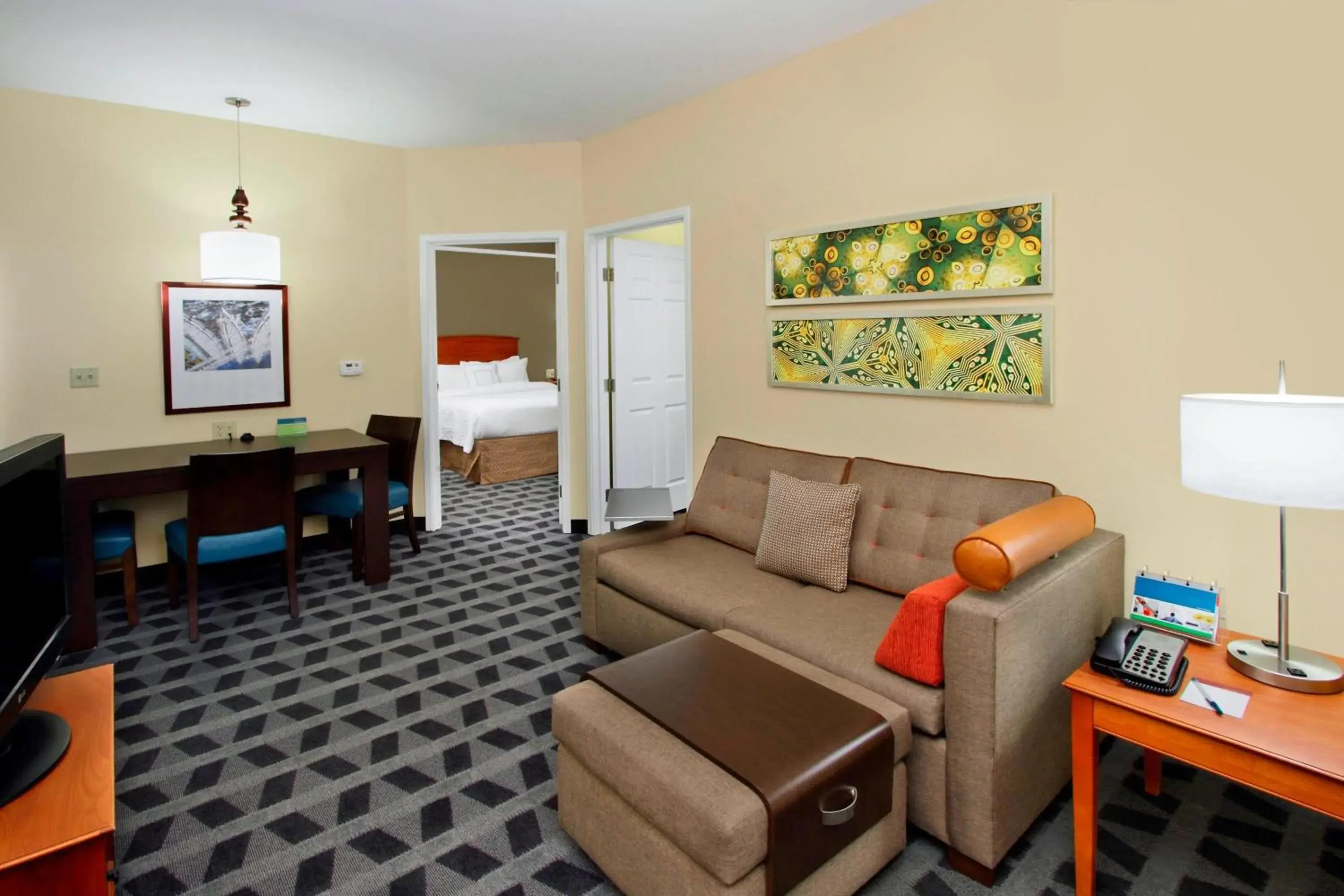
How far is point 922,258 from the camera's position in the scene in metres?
2.90

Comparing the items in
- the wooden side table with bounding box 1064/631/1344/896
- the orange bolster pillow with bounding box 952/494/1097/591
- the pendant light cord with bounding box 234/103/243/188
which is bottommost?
the wooden side table with bounding box 1064/631/1344/896

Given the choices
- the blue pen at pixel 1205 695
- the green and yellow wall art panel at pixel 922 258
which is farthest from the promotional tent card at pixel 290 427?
the blue pen at pixel 1205 695

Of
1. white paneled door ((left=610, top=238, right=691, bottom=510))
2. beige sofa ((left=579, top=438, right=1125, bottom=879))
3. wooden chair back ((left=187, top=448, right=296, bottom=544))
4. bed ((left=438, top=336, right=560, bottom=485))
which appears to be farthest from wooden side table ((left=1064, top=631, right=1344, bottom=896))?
bed ((left=438, top=336, right=560, bottom=485))

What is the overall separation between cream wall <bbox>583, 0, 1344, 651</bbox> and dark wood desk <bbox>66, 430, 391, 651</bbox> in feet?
8.14

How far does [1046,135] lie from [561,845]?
2748 millimetres

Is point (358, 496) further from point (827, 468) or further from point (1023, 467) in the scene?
point (1023, 467)

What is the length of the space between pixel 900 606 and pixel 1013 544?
2.26 feet

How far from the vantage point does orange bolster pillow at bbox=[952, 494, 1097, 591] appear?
1.81 meters

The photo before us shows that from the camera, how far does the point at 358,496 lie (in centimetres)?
421

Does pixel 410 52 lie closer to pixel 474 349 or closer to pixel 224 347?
pixel 224 347

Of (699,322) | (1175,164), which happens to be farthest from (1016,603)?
(699,322)

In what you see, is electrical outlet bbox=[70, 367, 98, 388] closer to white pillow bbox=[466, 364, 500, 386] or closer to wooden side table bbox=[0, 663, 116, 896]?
wooden side table bbox=[0, 663, 116, 896]

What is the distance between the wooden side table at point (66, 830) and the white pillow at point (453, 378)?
7076 millimetres

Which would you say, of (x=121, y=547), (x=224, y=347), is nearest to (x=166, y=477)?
(x=121, y=547)
